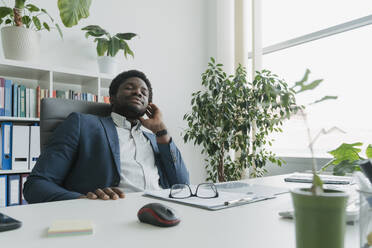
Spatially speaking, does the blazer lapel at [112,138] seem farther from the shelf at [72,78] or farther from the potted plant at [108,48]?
the potted plant at [108,48]

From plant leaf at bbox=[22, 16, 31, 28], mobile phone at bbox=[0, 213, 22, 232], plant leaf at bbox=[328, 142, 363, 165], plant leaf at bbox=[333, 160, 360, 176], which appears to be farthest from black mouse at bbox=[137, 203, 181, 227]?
plant leaf at bbox=[22, 16, 31, 28]

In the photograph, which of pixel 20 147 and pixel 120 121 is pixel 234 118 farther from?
pixel 20 147

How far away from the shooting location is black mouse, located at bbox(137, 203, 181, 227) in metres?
0.63

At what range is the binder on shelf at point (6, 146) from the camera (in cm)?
191

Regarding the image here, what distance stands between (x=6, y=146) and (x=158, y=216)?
66.4 inches

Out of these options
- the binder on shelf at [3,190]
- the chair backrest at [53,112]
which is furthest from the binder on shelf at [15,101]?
the chair backrest at [53,112]

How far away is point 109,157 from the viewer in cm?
138

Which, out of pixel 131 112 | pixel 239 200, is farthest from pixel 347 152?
pixel 131 112

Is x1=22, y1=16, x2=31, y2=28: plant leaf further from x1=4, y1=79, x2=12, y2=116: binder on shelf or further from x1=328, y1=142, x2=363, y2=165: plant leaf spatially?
x1=328, y1=142, x2=363, y2=165: plant leaf

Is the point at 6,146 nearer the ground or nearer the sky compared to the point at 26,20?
nearer the ground

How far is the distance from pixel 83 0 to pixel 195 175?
205 centimetres

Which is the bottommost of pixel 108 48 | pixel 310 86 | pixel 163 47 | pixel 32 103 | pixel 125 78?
pixel 310 86

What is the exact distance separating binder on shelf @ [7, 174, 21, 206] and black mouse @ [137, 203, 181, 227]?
167 centimetres

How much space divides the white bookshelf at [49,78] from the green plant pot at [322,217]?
2008 millimetres
